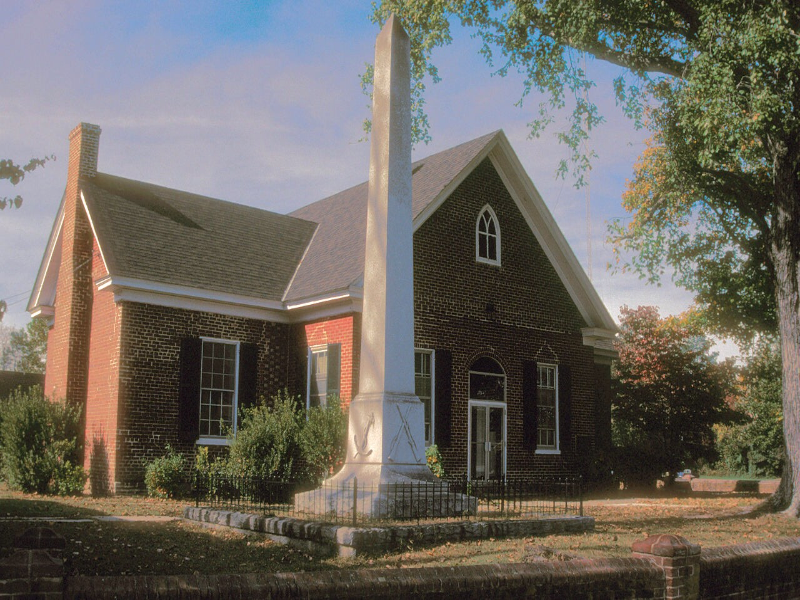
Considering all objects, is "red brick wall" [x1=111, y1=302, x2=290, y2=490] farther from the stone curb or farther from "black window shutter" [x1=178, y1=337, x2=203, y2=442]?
the stone curb

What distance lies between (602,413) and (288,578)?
1936 centimetres

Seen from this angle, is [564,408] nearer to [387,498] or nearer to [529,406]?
[529,406]

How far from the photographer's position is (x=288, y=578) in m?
5.13

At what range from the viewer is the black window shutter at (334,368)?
57.1 ft

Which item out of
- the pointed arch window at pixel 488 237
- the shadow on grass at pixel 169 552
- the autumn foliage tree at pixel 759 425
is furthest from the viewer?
the autumn foliage tree at pixel 759 425

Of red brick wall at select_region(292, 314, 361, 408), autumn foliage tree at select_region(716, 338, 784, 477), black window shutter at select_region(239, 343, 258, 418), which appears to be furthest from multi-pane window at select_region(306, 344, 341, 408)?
autumn foliage tree at select_region(716, 338, 784, 477)

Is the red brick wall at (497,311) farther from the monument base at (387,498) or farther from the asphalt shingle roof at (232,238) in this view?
the monument base at (387,498)

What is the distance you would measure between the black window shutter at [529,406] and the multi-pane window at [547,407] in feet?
1.45

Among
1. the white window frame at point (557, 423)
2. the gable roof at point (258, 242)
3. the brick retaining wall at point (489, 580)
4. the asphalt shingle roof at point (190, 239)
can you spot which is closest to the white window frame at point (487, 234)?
the gable roof at point (258, 242)

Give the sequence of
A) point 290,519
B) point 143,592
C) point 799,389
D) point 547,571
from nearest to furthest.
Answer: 1. point 143,592
2. point 547,571
3. point 290,519
4. point 799,389

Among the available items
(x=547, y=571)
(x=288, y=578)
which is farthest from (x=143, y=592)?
(x=547, y=571)

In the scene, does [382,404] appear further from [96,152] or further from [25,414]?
[96,152]

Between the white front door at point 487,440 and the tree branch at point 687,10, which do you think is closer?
the tree branch at point 687,10

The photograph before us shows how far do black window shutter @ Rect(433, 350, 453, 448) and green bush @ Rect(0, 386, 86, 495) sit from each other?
7684 millimetres
